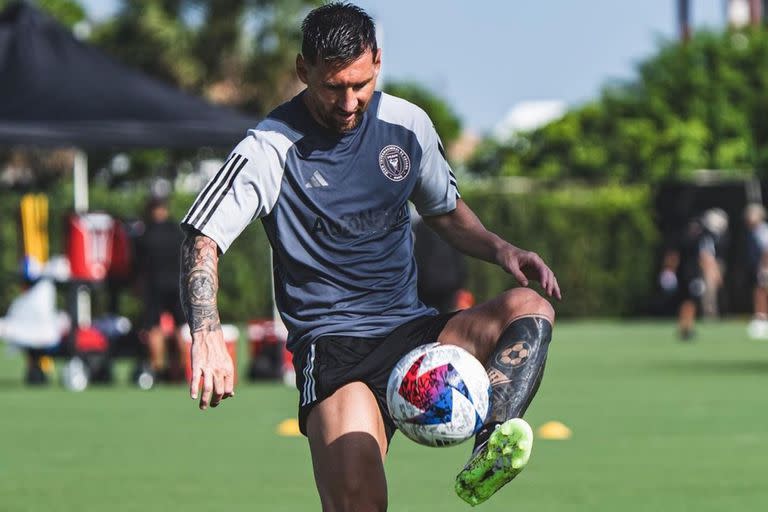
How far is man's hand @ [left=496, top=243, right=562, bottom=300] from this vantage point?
6.39 m

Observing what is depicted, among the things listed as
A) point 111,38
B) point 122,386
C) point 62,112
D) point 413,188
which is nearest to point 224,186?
point 413,188

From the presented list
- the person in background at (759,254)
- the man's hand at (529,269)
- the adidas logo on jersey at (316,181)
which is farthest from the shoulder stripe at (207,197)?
the person in background at (759,254)

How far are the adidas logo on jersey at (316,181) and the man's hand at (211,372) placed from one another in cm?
76

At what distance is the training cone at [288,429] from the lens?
1339 cm

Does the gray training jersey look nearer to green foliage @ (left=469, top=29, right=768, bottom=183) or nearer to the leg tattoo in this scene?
the leg tattoo

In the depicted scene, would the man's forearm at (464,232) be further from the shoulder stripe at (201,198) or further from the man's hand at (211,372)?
the man's hand at (211,372)

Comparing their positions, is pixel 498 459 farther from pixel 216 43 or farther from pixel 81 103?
pixel 216 43

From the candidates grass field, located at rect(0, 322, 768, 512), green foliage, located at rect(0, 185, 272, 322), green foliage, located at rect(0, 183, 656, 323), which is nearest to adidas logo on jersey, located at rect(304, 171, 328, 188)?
grass field, located at rect(0, 322, 768, 512)

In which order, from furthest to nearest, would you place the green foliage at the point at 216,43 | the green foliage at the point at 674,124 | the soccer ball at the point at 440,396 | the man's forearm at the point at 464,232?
1. the green foliage at the point at 216,43
2. the green foliage at the point at 674,124
3. the man's forearm at the point at 464,232
4. the soccer ball at the point at 440,396

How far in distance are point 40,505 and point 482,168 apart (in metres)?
50.1

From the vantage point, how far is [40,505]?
9523mm

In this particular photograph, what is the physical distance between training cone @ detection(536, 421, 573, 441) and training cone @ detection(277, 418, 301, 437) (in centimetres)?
183

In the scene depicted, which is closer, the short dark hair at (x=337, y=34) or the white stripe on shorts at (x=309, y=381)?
the short dark hair at (x=337, y=34)

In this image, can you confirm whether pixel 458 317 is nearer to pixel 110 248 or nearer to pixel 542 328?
pixel 542 328
